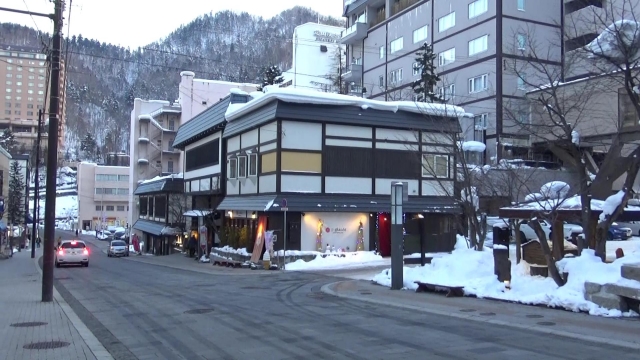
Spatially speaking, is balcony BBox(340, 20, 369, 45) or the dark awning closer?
the dark awning

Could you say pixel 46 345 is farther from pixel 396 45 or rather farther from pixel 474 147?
pixel 396 45

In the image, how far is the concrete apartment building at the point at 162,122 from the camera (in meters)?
80.4

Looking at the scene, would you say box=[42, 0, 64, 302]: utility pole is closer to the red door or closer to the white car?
the red door

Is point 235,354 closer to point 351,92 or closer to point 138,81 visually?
point 351,92

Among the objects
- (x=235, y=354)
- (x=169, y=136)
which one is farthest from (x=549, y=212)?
(x=169, y=136)

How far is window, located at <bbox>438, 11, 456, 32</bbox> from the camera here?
52.4 m

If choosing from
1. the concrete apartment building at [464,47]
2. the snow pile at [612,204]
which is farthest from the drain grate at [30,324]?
the concrete apartment building at [464,47]

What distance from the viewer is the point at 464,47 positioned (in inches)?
2012

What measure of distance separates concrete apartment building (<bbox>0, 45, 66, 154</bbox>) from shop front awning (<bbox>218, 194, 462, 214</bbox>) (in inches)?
401

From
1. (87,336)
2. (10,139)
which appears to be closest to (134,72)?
(10,139)

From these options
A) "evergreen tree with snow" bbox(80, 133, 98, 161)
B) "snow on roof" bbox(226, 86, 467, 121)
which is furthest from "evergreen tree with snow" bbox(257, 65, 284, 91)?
"evergreen tree with snow" bbox(80, 133, 98, 161)

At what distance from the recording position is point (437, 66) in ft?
178

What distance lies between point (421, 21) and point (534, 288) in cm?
4537

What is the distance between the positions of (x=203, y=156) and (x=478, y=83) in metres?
23.1
